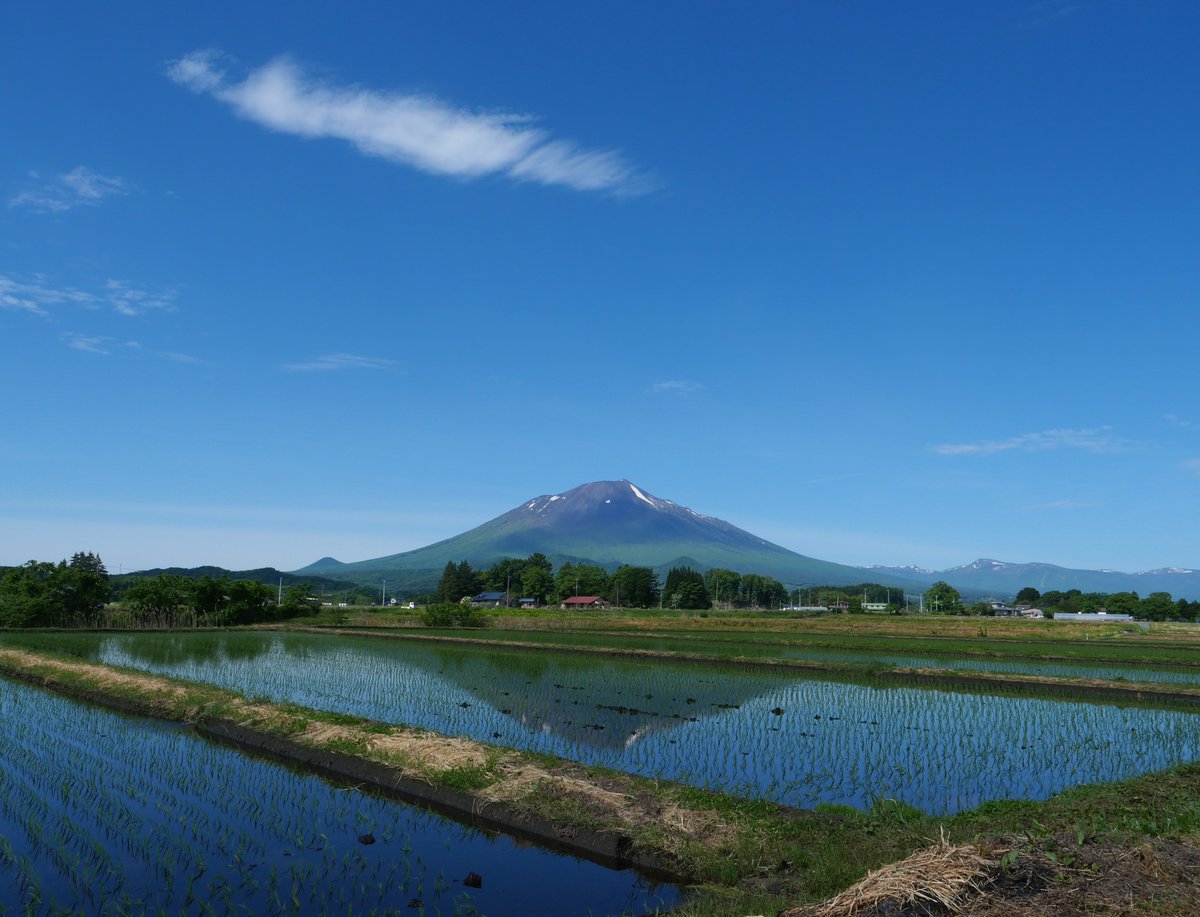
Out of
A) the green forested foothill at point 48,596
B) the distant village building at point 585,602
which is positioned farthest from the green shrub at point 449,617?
the distant village building at point 585,602

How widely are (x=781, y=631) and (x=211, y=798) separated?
41.3 metres

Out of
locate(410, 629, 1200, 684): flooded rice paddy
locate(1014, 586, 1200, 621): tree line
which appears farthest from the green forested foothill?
locate(1014, 586, 1200, 621): tree line

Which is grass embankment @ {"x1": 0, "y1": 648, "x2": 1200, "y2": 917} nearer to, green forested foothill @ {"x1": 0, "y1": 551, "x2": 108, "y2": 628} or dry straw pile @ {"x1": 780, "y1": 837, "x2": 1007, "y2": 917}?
dry straw pile @ {"x1": 780, "y1": 837, "x2": 1007, "y2": 917}

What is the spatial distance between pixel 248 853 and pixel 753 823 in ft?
17.9

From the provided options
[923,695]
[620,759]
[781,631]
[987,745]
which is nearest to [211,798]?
[620,759]

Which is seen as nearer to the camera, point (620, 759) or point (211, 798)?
point (211, 798)

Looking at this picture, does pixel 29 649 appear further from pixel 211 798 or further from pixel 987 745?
pixel 987 745

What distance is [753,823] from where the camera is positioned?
868 cm

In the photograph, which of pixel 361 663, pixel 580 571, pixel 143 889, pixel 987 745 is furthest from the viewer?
pixel 580 571

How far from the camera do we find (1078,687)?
22359mm

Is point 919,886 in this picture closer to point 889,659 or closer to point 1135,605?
point 889,659

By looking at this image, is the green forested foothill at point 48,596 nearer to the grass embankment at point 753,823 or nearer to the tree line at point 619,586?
the grass embankment at point 753,823

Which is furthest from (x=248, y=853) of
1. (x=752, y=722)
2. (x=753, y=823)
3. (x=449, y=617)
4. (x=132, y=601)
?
(x=132, y=601)

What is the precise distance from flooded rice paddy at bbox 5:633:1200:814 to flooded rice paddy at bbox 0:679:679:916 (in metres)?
3.39
